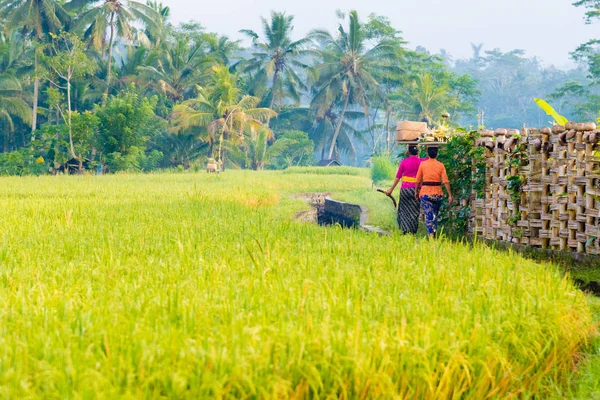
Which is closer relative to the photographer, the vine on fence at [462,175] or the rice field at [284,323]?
the rice field at [284,323]

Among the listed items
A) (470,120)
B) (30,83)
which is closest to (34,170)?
(30,83)

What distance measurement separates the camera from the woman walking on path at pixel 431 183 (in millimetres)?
8422

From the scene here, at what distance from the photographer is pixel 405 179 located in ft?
29.9

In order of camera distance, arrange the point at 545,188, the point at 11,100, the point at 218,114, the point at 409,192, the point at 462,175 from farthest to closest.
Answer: the point at 218,114 → the point at 11,100 → the point at 462,175 → the point at 409,192 → the point at 545,188

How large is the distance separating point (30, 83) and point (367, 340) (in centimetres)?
3397

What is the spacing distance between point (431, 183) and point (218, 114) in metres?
23.8

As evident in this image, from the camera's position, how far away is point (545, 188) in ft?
25.7

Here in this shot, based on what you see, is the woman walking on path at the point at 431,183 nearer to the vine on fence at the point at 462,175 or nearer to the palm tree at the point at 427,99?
the vine on fence at the point at 462,175

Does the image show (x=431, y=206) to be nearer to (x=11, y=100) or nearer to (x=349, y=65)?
(x=11, y=100)


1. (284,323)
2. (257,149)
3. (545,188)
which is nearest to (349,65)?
(257,149)

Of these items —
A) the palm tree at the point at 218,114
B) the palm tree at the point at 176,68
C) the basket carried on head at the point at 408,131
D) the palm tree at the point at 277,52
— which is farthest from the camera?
the palm tree at the point at 277,52

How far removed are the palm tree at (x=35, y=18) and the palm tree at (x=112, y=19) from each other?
44.1 inches

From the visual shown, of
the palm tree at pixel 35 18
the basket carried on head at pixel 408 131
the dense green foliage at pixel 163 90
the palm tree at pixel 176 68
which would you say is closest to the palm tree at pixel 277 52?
the dense green foliage at pixel 163 90

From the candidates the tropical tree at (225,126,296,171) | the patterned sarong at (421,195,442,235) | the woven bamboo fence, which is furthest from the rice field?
the tropical tree at (225,126,296,171)
